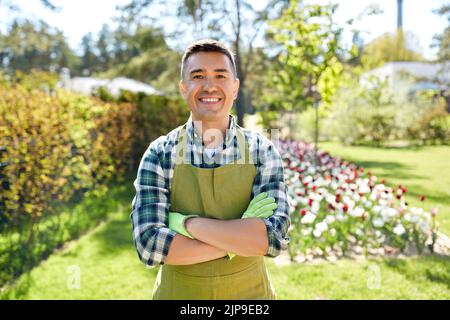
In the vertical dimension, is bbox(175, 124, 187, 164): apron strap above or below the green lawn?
above

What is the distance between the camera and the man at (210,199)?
1.36 meters

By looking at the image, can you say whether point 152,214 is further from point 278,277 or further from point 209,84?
point 278,277

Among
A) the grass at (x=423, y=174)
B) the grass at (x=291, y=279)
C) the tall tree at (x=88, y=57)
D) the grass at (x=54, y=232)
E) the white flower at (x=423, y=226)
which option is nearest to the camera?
the grass at (x=291, y=279)

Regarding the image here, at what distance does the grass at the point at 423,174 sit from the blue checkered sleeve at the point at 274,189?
3.38 meters

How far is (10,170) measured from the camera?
4.04 metres

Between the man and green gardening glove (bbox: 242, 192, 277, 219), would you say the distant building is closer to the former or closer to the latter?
the man

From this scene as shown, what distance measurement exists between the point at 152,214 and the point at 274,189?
44 cm

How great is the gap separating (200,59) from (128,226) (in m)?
4.22

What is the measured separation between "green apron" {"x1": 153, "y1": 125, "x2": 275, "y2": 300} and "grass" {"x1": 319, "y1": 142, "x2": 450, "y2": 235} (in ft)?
11.3

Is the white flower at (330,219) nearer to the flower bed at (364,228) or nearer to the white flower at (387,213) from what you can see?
the flower bed at (364,228)

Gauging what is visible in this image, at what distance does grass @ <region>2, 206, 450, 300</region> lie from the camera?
333 cm

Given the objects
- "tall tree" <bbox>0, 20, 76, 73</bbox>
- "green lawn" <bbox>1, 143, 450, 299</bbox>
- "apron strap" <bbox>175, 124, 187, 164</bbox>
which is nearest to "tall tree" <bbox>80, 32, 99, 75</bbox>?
"tall tree" <bbox>0, 20, 76, 73</bbox>

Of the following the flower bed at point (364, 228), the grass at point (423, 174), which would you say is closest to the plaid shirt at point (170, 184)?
the flower bed at point (364, 228)

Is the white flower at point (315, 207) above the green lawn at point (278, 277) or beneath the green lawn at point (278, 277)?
above
